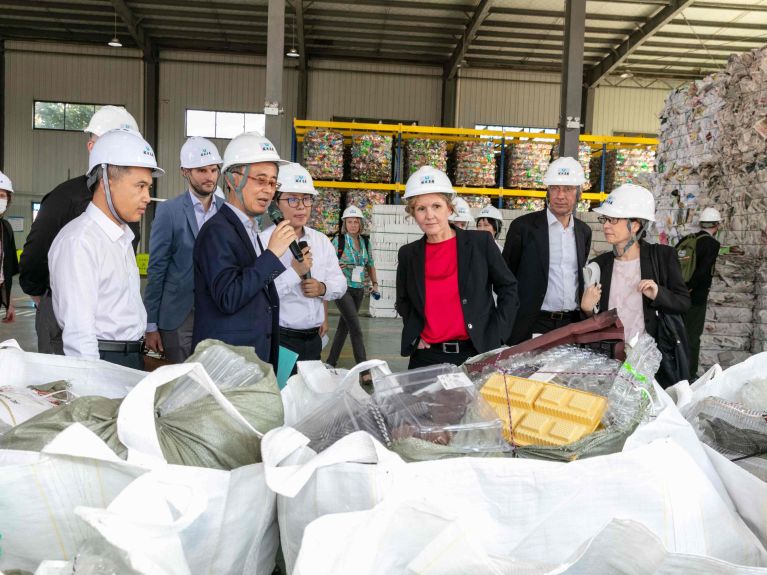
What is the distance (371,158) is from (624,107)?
11088mm

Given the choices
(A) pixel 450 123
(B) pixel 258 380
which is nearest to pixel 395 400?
(B) pixel 258 380

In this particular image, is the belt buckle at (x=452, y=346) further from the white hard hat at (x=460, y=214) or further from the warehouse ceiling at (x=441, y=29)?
the warehouse ceiling at (x=441, y=29)

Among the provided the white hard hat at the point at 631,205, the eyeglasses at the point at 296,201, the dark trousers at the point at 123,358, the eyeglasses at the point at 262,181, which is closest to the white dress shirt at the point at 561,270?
the white hard hat at the point at 631,205

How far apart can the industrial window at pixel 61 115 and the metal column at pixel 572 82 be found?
14.5 m

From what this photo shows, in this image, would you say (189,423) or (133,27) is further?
(133,27)

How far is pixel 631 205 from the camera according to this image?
11.6 feet

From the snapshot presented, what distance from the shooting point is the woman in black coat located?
3.46 metres

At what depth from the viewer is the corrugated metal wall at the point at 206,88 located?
18.7m

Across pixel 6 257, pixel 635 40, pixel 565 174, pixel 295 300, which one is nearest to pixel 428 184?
pixel 295 300

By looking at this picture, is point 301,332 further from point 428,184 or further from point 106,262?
point 106,262

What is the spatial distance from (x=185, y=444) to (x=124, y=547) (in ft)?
0.89

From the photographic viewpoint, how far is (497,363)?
158cm

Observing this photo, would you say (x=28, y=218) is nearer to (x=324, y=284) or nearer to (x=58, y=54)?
(x=58, y=54)

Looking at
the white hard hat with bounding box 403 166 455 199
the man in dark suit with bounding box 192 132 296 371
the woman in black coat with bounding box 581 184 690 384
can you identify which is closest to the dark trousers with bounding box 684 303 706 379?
the woman in black coat with bounding box 581 184 690 384
